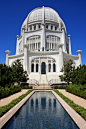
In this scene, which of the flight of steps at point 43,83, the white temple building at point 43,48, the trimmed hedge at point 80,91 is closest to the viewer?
the trimmed hedge at point 80,91

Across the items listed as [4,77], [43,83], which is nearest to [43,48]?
[43,83]

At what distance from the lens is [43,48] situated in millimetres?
36656

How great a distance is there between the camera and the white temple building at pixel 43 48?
29.7m

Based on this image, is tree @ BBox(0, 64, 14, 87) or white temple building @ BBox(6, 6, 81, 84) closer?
tree @ BBox(0, 64, 14, 87)

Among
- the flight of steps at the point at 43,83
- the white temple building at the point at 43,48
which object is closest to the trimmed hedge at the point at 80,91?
the flight of steps at the point at 43,83

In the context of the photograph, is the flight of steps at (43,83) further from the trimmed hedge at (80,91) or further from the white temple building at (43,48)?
the trimmed hedge at (80,91)

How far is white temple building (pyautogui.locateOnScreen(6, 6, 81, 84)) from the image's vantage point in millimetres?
29688

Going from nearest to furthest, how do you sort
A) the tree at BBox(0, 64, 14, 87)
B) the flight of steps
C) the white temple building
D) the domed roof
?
the tree at BBox(0, 64, 14, 87) → the flight of steps → the white temple building → the domed roof

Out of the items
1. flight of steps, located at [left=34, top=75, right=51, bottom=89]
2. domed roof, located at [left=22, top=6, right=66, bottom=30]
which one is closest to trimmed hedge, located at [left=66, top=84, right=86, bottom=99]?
flight of steps, located at [left=34, top=75, right=51, bottom=89]

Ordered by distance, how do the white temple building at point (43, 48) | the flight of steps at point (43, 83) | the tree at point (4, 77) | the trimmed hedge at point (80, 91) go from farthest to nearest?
the white temple building at point (43, 48), the flight of steps at point (43, 83), the tree at point (4, 77), the trimmed hedge at point (80, 91)

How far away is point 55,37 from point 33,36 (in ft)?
24.8

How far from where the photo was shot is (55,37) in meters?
39.9

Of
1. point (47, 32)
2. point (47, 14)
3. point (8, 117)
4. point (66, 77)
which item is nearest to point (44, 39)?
point (47, 32)

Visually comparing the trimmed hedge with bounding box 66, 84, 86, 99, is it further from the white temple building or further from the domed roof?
the domed roof
